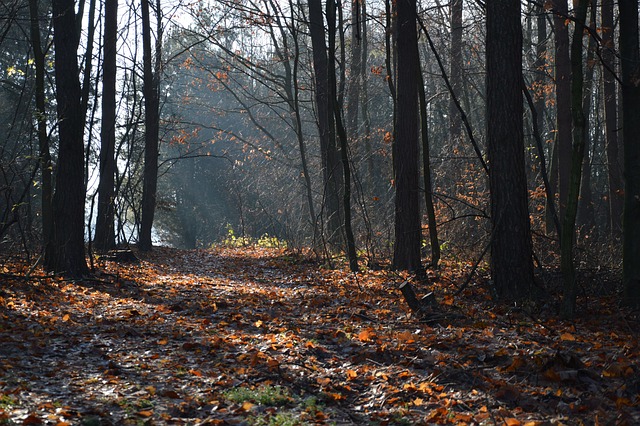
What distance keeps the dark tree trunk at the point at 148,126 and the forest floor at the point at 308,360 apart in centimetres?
996

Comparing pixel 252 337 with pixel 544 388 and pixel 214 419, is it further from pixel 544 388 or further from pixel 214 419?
pixel 544 388

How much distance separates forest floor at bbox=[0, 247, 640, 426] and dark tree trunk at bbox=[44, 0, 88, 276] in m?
1.08

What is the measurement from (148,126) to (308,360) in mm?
15291

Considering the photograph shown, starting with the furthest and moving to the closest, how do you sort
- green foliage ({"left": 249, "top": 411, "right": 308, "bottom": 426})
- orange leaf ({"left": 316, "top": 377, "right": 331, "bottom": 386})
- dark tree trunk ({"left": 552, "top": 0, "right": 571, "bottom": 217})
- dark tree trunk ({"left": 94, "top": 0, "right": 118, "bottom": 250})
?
dark tree trunk ({"left": 94, "top": 0, "right": 118, "bottom": 250}), dark tree trunk ({"left": 552, "top": 0, "right": 571, "bottom": 217}), orange leaf ({"left": 316, "top": 377, "right": 331, "bottom": 386}), green foliage ({"left": 249, "top": 411, "right": 308, "bottom": 426})

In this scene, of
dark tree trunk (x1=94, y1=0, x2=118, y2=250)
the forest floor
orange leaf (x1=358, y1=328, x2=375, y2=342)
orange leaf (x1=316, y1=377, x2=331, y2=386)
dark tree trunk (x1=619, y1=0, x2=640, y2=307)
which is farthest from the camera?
dark tree trunk (x1=94, y1=0, x2=118, y2=250)

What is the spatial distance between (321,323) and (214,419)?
12.3ft

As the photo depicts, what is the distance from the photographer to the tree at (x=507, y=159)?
8.69m

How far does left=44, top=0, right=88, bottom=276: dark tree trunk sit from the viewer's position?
11.3m

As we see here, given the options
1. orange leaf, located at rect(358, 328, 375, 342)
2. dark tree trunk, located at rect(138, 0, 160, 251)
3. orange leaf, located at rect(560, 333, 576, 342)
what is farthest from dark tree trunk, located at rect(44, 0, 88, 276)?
orange leaf, located at rect(560, 333, 576, 342)

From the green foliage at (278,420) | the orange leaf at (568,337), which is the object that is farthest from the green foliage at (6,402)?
the orange leaf at (568,337)

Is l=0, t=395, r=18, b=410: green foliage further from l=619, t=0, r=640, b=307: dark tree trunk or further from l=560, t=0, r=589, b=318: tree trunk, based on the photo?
l=619, t=0, r=640, b=307: dark tree trunk

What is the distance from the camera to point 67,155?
1146cm

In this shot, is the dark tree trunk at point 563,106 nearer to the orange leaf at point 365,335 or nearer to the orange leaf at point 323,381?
the orange leaf at point 365,335

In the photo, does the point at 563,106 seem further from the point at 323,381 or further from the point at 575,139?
the point at 323,381
